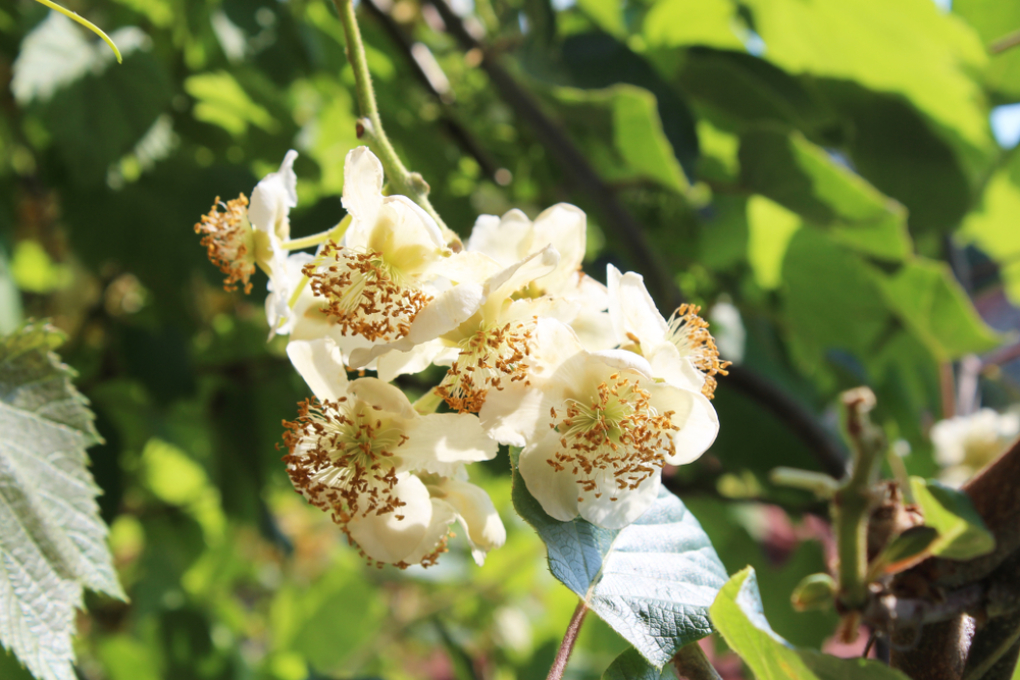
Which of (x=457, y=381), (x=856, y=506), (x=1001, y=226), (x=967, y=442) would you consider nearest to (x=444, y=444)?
(x=457, y=381)

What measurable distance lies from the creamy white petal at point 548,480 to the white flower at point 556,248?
74 mm

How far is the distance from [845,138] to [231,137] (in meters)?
0.85

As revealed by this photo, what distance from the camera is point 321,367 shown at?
43 centimetres

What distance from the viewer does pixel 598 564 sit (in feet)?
1.31

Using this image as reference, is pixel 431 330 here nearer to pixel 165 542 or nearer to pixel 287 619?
pixel 165 542

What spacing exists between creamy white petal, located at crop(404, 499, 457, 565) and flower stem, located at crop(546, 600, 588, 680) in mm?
86

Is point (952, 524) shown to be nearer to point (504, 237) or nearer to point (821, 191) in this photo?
point (504, 237)

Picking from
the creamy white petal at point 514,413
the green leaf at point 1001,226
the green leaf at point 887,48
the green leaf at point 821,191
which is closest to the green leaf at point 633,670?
the creamy white petal at point 514,413

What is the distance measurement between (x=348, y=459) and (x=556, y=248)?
17cm

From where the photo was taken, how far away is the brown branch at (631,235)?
850mm

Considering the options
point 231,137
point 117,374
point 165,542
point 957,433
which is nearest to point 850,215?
point 957,433

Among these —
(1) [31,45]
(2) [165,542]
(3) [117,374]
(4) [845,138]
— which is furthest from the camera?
(2) [165,542]

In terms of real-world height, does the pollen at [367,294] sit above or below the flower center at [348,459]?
above

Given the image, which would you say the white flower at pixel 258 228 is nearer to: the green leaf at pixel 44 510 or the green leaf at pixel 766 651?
the green leaf at pixel 44 510
